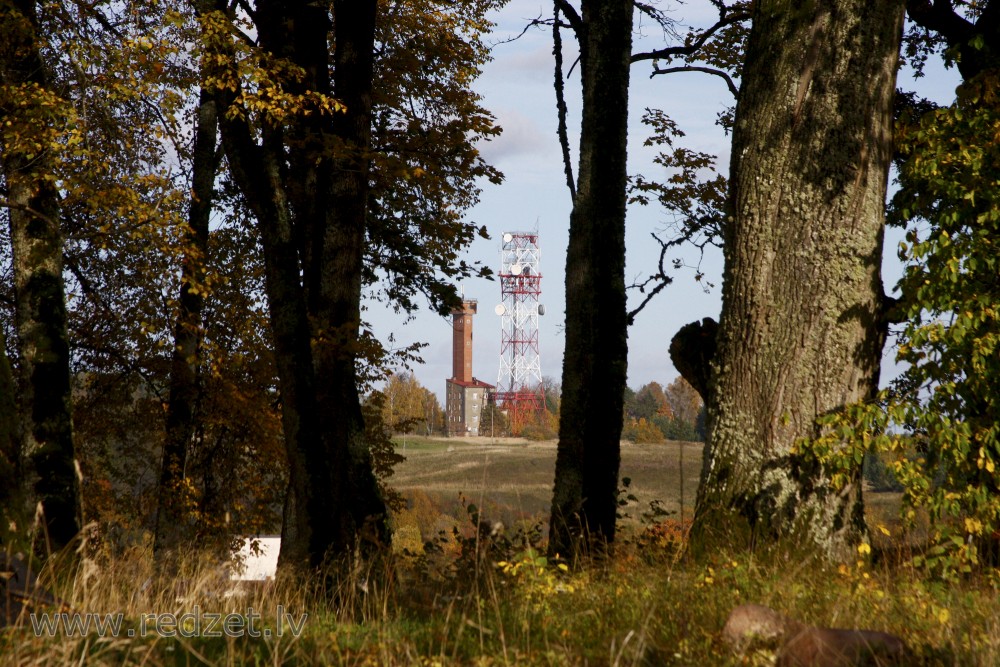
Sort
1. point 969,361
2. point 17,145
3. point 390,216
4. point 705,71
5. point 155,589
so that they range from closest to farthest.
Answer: point 969,361, point 155,589, point 17,145, point 705,71, point 390,216

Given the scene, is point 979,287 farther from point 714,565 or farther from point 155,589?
point 155,589

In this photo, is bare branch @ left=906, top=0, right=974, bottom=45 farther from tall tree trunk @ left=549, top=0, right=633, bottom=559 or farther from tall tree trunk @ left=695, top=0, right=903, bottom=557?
tall tree trunk @ left=695, top=0, right=903, bottom=557

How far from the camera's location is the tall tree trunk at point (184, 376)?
15.4 meters

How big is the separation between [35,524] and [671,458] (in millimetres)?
61291

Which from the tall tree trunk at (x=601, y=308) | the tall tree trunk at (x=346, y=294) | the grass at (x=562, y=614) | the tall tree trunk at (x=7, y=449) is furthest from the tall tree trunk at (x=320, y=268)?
the grass at (x=562, y=614)

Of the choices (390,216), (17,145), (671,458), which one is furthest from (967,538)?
(671,458)

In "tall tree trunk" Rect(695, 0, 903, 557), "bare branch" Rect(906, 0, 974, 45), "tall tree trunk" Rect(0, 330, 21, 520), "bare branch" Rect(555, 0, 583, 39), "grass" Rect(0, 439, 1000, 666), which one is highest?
"bare branch" Rect(555, 0, 583, 39)

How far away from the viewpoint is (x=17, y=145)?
10125 millimetres

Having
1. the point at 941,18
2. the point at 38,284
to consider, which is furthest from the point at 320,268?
the point at 941,18

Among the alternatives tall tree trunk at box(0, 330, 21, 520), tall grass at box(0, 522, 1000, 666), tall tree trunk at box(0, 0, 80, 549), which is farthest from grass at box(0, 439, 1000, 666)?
tall tree trunk at box(0, 0, 80, 549)

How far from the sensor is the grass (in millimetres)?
4355

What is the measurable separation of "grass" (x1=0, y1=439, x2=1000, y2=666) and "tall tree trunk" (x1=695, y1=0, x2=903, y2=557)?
503 millimetres

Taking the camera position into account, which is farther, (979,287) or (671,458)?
(671,458)

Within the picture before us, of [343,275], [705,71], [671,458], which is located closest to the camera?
[343,275]
